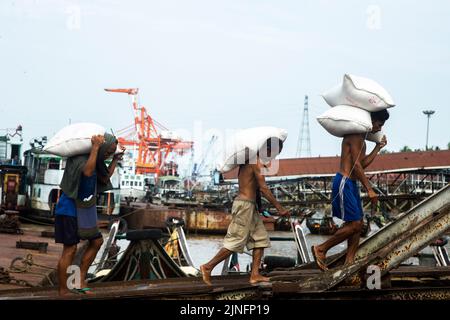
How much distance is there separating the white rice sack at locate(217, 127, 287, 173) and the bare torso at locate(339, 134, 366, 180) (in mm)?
Answer: 570

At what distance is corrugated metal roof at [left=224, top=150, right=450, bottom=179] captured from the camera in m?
34.3

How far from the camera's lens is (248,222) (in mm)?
5984

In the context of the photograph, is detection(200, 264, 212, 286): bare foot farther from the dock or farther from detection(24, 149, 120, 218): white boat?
detection(24, 149, 120, 218): white boat

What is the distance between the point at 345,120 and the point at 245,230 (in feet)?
4.45

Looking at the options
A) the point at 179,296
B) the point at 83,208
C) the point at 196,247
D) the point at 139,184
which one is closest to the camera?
the point at 179,296

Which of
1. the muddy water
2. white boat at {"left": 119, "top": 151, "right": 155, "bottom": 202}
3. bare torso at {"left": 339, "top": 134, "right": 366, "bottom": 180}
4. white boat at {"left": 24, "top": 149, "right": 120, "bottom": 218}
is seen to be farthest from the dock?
white boat at {"left": 119, "top": 151, "right": 155, "bottom": 202}

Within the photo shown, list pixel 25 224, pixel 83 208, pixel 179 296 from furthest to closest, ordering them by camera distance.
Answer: pixel 25 224 → pixel 83 208 → pixel 179 296

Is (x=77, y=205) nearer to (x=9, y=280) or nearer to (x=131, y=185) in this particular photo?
(x=9, y=280)

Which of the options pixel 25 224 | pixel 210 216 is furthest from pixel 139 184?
pixel 25 224

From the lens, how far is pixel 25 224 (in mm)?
31875

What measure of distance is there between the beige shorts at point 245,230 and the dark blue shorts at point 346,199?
2.41 feet

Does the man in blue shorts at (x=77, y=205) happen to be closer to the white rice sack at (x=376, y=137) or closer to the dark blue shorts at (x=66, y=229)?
the dark blue shorts at (x=66, y=229)

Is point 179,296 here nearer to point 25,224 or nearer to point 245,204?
point 245,204
